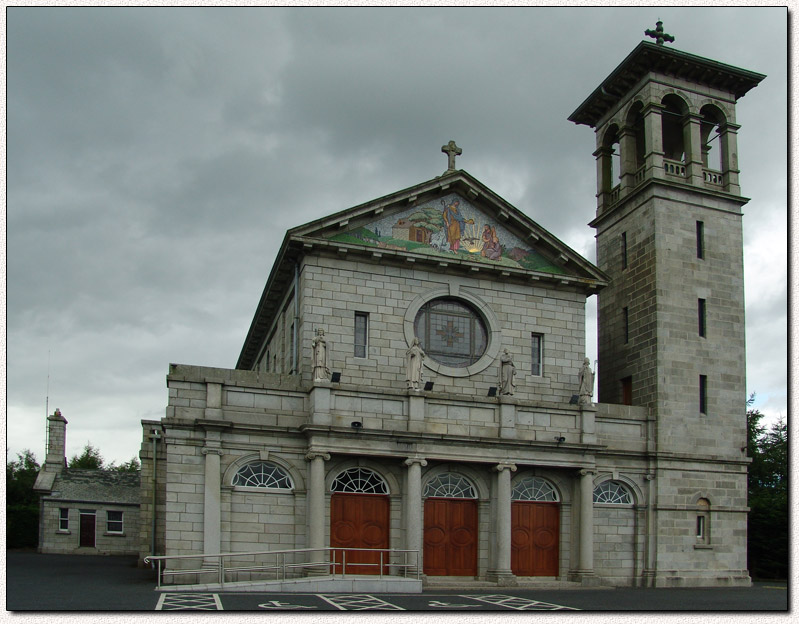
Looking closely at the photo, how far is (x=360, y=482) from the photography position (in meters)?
25.3

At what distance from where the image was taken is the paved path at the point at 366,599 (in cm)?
1806

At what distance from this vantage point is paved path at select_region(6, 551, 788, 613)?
18062 mm

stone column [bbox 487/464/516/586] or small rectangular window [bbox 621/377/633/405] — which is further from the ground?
→ small rectangular window [bbox 621/377/633/405]

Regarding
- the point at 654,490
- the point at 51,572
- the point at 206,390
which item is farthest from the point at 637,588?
the point at 51,572

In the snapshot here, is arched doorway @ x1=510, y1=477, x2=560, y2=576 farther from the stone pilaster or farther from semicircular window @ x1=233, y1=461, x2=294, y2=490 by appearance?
semicircular window @ x1=233, y1=461, x2=294, y2=490

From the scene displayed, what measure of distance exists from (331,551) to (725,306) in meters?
14.9

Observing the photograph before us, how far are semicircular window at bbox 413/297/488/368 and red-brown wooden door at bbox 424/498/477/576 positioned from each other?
4170 mm

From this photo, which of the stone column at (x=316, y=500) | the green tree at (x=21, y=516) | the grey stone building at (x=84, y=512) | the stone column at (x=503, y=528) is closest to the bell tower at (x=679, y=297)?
the stone column at (x=503, y=528)

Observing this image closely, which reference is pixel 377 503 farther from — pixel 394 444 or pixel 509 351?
pixel 509 351

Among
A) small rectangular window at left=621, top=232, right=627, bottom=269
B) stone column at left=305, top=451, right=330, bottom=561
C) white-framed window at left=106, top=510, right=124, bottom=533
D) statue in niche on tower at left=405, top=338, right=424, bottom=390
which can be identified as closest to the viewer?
stone column at left=305, top=451, right=330, bottom=561

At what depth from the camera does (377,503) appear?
2534 cm

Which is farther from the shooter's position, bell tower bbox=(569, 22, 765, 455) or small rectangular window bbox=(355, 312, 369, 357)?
bell tower bbox=(569, 22, 765, 455)

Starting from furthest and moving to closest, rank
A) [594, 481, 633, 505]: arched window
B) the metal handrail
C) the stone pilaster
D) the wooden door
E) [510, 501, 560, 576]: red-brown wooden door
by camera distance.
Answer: the wooden door
[594, 481, 633, 505]: arched window
[510, 501, 560, 576]: red-brown wooden door
the stone pilaster
the metal handrail

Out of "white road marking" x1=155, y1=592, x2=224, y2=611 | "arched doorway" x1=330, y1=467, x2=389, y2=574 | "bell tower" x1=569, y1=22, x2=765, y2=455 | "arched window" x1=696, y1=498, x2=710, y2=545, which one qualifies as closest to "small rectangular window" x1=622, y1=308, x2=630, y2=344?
"bell tower" x1=569, y1=22, x2=765, y2=455
